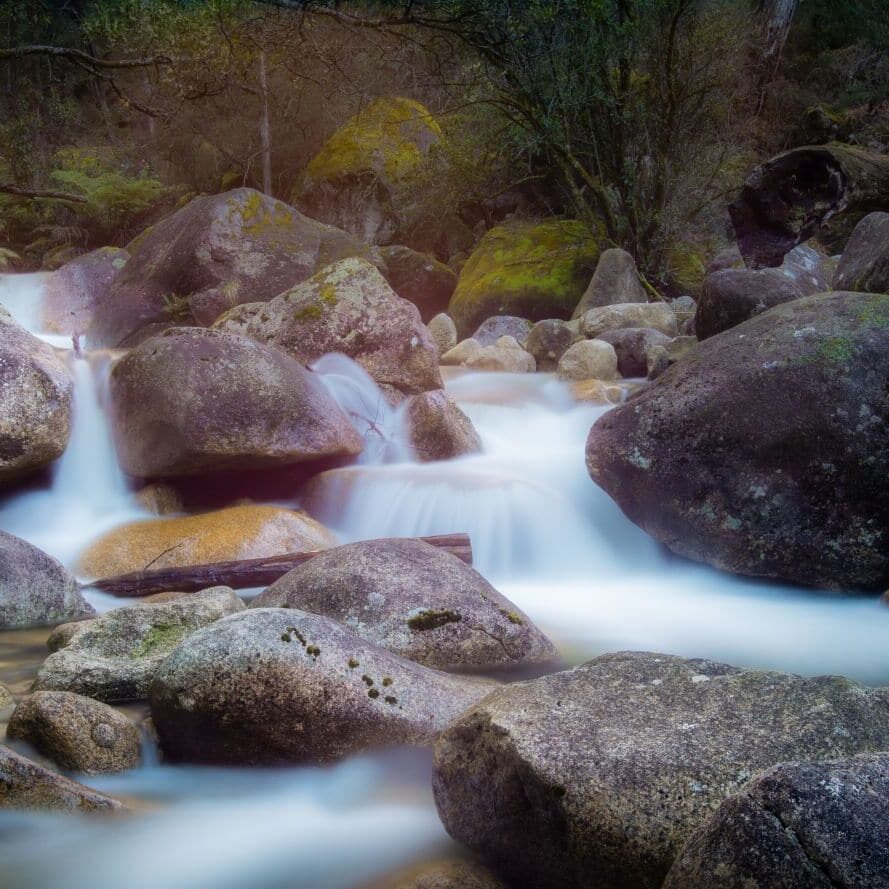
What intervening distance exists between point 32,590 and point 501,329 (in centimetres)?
1049

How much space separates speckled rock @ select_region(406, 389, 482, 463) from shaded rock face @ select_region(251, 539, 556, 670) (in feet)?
10.8

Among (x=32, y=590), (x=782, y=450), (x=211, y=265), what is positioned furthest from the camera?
(x=211, y=265)

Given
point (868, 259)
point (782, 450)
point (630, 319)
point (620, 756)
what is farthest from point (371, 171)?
point (620, 756)

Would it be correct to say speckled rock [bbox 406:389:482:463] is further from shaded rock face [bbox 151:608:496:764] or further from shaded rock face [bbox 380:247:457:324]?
shaded rock face [bbox 380:247:457:324]

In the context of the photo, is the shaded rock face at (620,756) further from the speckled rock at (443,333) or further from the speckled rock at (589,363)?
the speckled rock at (443,333)

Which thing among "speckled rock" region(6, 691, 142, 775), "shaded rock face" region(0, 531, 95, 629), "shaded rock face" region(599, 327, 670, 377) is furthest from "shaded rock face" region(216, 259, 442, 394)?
"speckled rock" region(6, 691, 142, 775)

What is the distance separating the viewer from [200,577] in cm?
541

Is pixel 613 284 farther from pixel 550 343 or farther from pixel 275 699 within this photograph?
pixel 275 699

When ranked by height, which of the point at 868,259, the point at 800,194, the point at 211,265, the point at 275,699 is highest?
the point at 800,194

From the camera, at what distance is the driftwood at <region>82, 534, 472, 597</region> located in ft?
17.6

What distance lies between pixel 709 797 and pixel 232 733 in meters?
1.66

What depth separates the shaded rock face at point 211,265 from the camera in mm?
12539

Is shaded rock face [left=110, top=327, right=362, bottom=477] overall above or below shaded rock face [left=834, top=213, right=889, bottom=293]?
below

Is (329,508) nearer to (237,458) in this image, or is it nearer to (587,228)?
(237,458)
